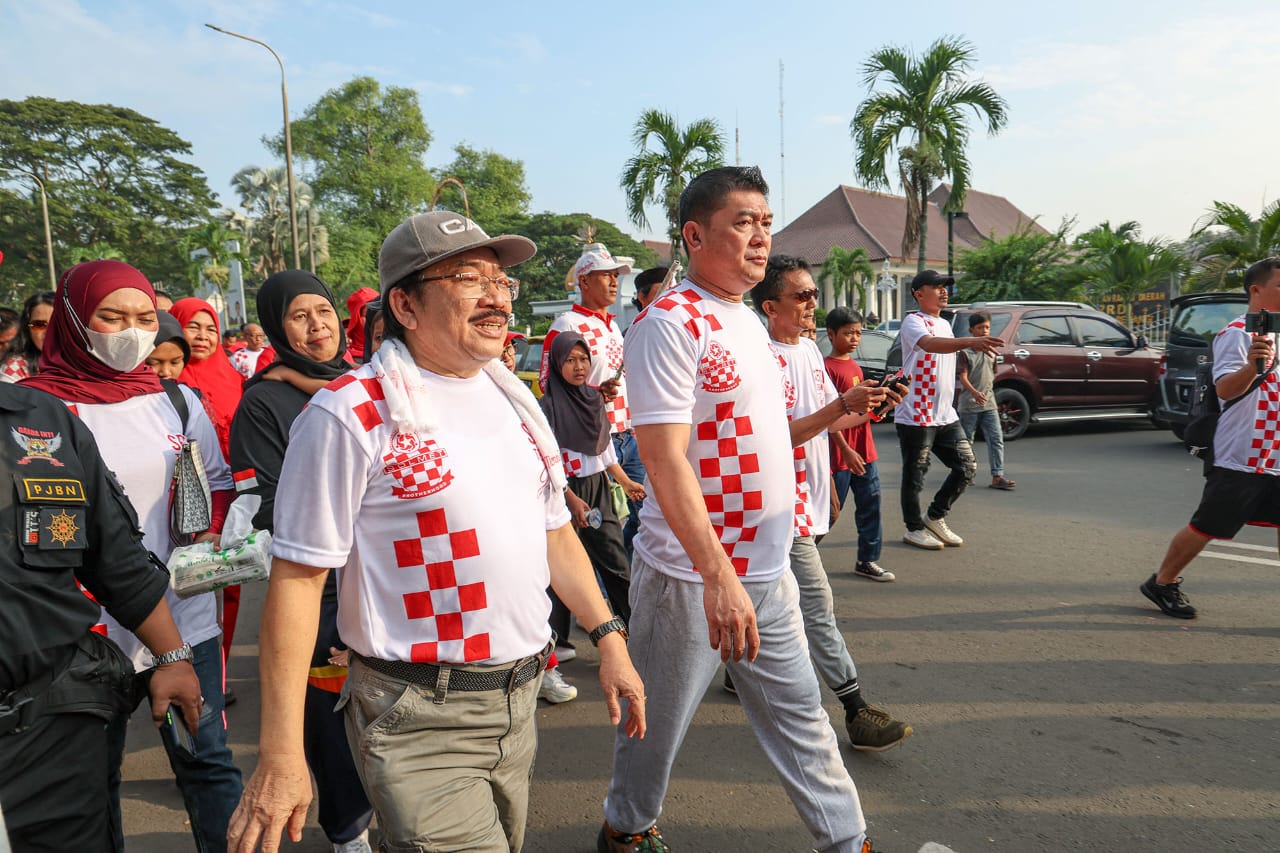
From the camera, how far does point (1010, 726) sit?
12.2 feet

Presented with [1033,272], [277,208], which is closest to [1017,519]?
[1033,272]

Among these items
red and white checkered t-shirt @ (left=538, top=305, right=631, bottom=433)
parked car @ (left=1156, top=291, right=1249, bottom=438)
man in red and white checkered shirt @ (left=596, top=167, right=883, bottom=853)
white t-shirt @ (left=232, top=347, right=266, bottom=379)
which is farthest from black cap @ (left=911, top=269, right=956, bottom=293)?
white t-shirt @ (left=232, top=347, right=266, bottom=379)

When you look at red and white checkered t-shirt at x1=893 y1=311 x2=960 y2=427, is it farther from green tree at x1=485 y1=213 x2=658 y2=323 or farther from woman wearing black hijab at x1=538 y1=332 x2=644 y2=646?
green tree at x1=485 y1=213 x2=658 y2=323

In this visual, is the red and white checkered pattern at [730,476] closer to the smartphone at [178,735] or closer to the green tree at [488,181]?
the smartphone at [178,735]

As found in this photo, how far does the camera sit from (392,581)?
69.4 inches

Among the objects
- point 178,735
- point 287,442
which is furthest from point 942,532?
point 178,735

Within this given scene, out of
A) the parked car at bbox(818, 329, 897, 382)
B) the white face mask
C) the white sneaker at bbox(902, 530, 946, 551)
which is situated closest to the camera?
the white face mask

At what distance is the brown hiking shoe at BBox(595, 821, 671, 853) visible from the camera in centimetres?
272

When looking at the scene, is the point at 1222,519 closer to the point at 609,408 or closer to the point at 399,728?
the point at 609,408

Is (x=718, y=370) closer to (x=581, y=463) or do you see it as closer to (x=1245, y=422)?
(x=581, y=463)

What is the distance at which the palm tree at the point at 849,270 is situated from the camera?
136 feet

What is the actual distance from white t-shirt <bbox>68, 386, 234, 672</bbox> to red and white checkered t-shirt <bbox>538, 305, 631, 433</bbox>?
2311 millimetres

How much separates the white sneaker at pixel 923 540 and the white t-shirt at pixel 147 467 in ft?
17.2

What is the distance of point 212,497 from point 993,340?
207 inches
